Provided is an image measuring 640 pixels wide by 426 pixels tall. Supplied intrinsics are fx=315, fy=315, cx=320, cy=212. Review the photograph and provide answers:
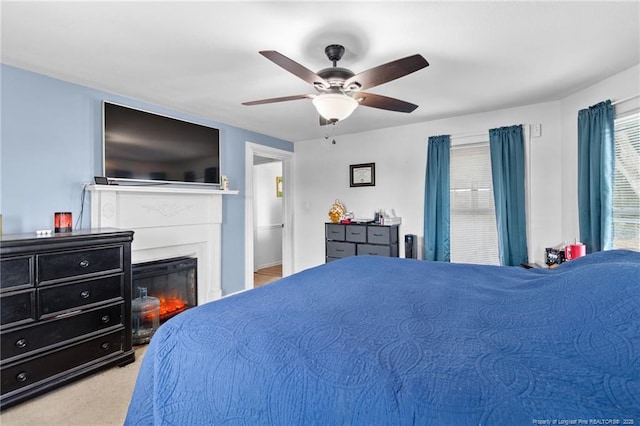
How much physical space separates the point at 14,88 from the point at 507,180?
464 centimetres

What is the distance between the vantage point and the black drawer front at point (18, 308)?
1.97 m

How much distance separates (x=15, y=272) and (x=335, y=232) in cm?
327

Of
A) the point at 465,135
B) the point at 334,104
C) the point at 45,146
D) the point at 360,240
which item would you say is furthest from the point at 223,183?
the point at 465,135

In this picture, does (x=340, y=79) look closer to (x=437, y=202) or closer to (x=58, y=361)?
(x=437, y=202)

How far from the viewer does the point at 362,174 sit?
185 inches

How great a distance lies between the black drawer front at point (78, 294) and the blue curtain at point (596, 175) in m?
4.03

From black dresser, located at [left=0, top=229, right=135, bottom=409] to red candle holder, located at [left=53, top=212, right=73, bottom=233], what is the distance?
10.4 inches

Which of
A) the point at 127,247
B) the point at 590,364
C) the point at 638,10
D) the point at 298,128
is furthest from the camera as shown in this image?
the point at 298,128

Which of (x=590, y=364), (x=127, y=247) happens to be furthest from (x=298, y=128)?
(x=590, y=364)

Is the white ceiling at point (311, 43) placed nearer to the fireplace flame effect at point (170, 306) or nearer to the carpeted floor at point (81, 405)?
the fireplace flame effect at point (170, 306)

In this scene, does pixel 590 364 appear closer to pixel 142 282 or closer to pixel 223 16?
pixel 223 16

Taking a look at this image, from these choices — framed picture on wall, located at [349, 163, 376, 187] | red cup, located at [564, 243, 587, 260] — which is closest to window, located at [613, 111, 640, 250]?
red cup, located at [564, 243, 587, 260]

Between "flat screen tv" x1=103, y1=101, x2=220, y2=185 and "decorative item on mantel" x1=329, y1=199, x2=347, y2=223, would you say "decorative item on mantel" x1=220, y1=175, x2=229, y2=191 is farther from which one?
"decorative item on mantel" x1=329, y1=199, x2=347, y2=223

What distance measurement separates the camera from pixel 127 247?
8.45ft
